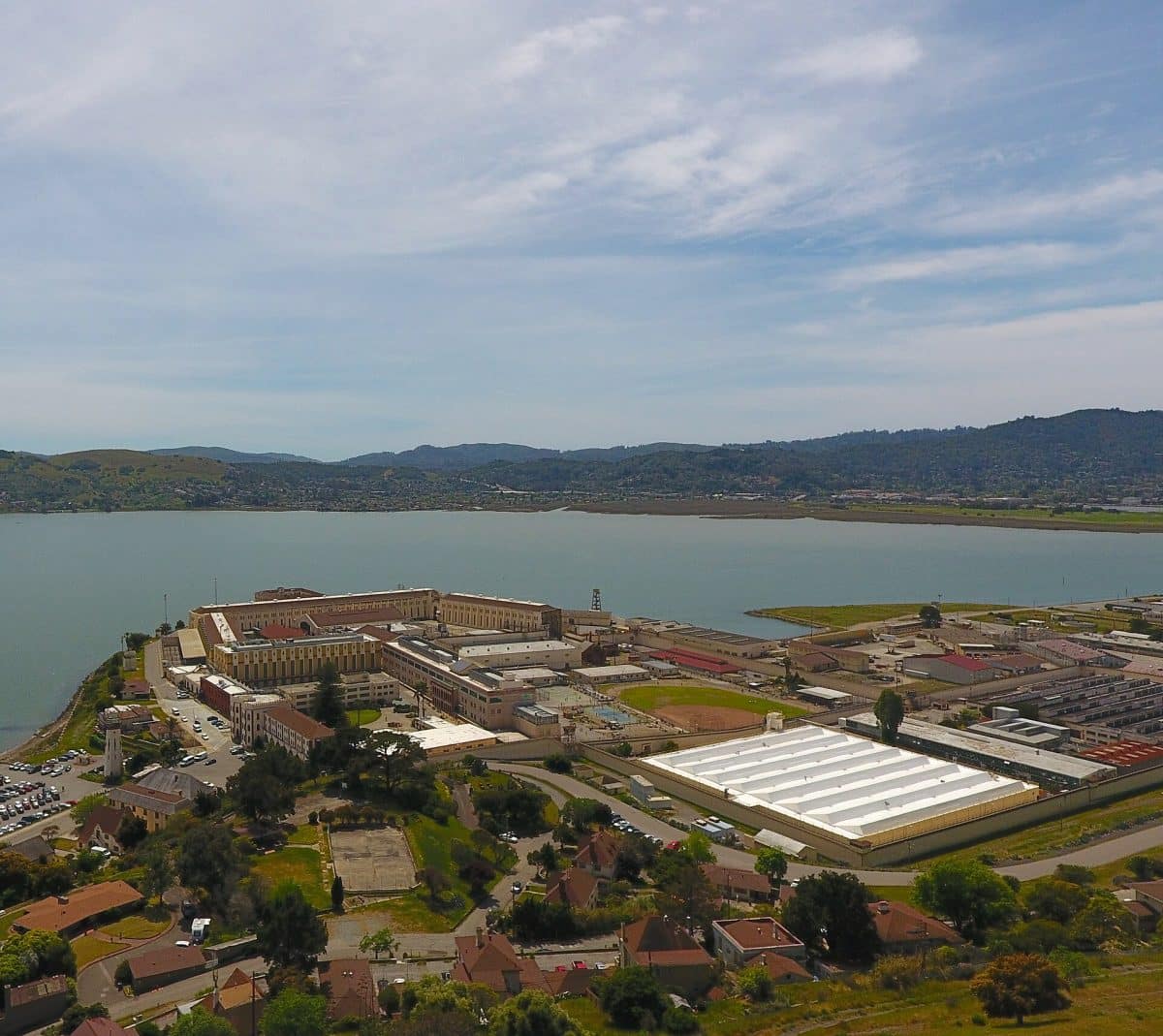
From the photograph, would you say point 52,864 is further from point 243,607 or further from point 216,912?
point 243,607

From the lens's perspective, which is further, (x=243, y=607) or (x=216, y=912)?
(x=243, y=607)

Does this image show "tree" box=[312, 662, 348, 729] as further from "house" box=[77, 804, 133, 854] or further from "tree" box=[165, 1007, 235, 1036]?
"tree" box=[165, 1007, 235, 1036]

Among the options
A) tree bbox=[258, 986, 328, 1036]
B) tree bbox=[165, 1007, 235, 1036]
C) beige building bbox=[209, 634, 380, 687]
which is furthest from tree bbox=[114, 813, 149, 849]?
beige building bbox=[209, 634, 380, 687]

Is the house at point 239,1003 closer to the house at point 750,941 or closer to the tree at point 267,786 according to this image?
the tree at point 267,786

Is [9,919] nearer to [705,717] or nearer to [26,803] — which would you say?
[26,803]

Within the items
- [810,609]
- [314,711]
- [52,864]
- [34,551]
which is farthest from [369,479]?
[52,864]

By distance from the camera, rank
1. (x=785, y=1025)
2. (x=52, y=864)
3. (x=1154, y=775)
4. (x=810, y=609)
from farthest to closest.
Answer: (x=810, y=609), (x=1154, y=775), (x=52, y=864), (x=785, y=1025)
